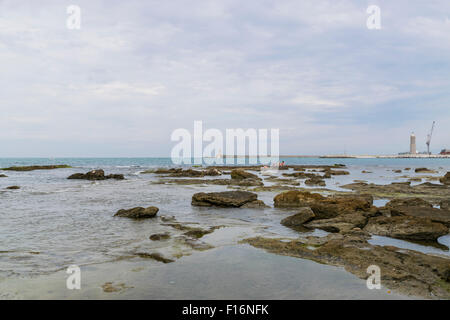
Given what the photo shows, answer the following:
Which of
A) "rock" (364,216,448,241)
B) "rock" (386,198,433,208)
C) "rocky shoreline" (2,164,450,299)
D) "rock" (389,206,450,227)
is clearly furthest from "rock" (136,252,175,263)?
"rock" (386,198,433,208)

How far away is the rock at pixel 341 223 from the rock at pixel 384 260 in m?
2.11

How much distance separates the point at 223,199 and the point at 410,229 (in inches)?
399

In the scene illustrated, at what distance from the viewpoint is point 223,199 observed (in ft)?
60.1

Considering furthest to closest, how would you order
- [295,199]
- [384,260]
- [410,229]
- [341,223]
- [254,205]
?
[295,199], [254,205], [341,223], [410,229], [384,260]

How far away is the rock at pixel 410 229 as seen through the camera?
1054 cm

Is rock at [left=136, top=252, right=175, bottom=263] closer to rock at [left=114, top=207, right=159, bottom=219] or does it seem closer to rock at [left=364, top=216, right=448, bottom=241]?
rock at [left=114, top=207, right=159, bottom=219]

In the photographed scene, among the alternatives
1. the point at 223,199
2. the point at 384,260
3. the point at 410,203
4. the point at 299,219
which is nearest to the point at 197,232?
the point at 299,219

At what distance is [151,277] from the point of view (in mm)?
6922

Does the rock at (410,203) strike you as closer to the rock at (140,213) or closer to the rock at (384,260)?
the rock at (384,260)

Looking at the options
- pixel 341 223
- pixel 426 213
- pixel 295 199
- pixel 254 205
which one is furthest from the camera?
pixel 295 199

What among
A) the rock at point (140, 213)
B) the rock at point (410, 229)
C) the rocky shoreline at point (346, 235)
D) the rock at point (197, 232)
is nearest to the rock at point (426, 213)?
the rocky shoreline at point (346, 235)

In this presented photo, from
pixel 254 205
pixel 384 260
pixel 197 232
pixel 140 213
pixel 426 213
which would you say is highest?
pixel 426 213

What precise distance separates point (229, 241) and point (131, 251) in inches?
126

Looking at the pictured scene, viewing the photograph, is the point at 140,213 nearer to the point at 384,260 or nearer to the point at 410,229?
the point at 384,260
